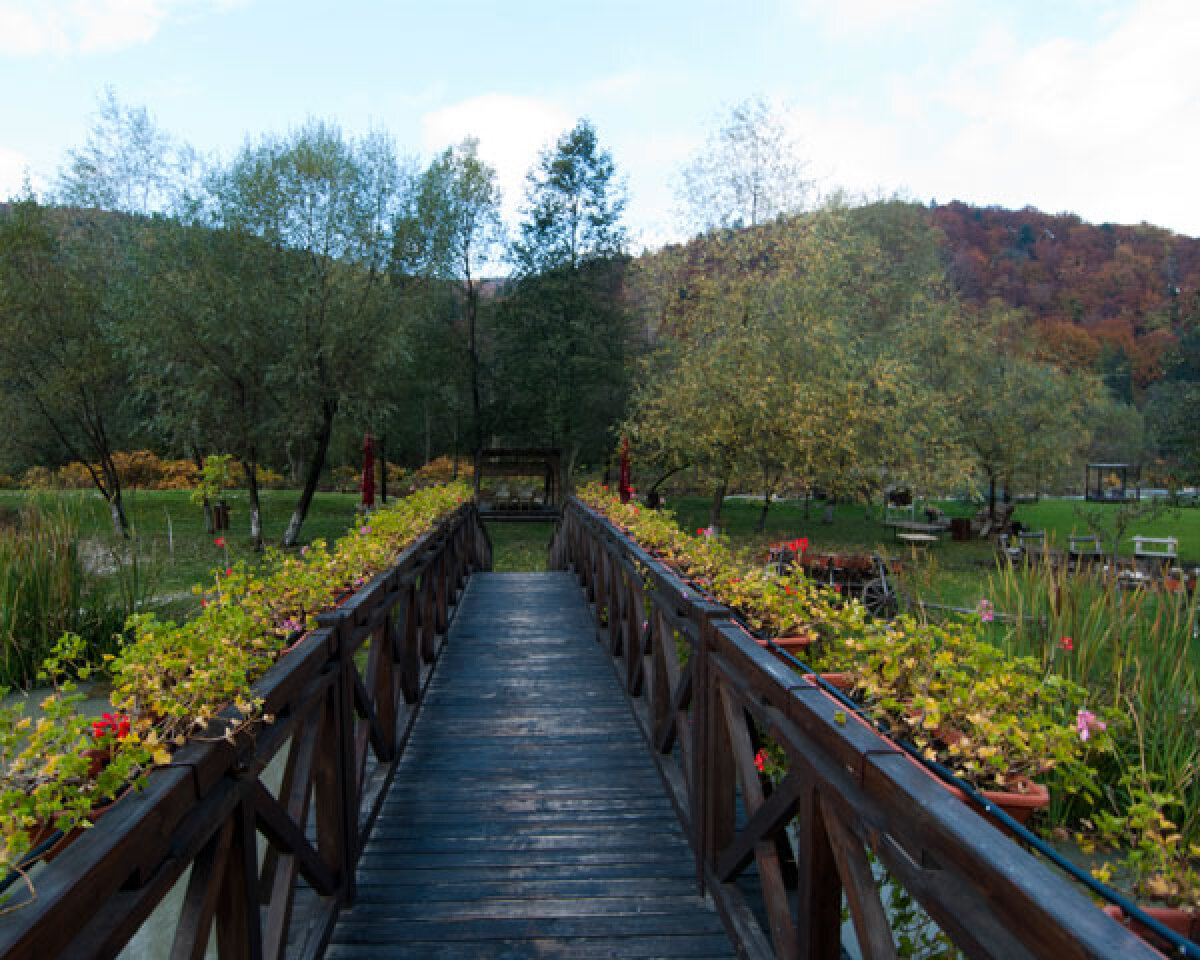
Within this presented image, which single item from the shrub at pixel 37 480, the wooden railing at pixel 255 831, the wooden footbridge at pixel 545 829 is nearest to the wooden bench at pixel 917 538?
the wooden footbridge at pixel 545 829

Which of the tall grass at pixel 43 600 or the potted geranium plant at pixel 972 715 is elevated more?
the potted geranium plant at pixel 972 715

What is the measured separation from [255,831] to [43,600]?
4.94m

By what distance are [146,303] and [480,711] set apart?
11.5 m

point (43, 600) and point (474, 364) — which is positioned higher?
point (474, 364)

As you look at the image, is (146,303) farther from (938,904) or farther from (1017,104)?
(1017,104)

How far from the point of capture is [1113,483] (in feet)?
106

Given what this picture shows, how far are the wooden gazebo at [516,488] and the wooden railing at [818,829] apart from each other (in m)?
14.6

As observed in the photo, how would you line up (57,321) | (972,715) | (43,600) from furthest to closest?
(57,321) < (43,600) < (972,715)

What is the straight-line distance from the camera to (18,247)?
1323cm

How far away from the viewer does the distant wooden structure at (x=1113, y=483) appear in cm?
2791

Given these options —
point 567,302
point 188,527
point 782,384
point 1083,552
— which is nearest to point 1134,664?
point 1083,552

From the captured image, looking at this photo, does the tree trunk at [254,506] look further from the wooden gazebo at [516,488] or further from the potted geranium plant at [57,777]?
the potted geranium plant at [57,777]

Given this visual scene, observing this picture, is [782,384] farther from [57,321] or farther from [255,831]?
[57,321]

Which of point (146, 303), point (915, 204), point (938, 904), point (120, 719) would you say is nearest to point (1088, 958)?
point (938, 904)
